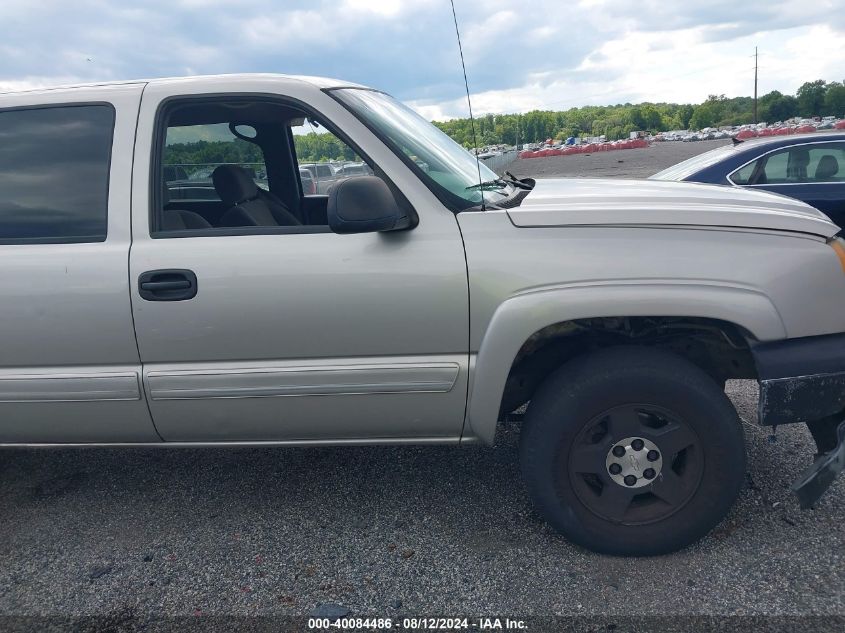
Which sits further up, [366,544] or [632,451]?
[632,451]

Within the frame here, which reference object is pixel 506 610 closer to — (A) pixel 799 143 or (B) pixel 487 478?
(B) pixel 487 478

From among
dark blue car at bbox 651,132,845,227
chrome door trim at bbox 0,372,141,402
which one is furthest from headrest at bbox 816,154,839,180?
chrome door trim at bbox 0,372,141,402

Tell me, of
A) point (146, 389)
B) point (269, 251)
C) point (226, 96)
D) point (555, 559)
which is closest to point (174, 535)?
point (146, 389)

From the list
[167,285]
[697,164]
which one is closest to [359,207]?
[167,285]

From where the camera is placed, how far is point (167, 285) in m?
2.71

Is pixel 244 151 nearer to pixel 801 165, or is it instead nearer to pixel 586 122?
pixel 801 165

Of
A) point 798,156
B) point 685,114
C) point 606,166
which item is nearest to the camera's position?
point 798,156

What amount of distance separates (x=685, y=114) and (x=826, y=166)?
152009mm

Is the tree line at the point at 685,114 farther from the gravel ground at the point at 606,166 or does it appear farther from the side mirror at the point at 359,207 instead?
the side mirror at the point at 359,207

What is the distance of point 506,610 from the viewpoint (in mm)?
2508

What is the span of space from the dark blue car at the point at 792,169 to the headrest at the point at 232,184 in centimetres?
411

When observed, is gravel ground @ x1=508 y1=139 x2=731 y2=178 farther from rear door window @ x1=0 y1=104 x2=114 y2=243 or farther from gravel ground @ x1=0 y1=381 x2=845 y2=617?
rear door window @ x1=0 y1=104 x2=114 y2=243

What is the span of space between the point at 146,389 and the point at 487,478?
167 cm

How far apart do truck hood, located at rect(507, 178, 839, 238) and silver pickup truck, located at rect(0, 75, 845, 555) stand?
0.01 metres
